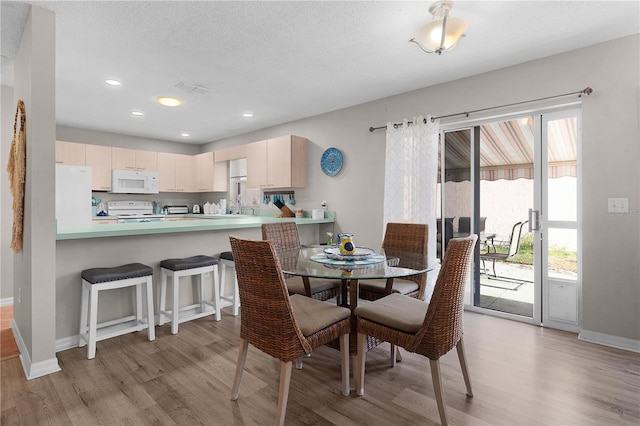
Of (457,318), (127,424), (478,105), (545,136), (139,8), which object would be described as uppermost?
(139,8)

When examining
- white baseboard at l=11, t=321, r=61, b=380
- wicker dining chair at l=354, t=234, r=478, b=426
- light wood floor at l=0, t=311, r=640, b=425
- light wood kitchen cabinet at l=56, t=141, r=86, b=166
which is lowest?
light wood floor at l=0, t=311, r=640, b=425

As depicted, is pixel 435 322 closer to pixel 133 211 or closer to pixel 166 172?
pixel 166 172

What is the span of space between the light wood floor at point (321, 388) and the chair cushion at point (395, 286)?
472 mm

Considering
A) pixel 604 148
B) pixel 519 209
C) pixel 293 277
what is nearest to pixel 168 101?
pixel 293 277

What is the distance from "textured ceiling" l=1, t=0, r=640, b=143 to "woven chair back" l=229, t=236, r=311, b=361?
1.62 meters

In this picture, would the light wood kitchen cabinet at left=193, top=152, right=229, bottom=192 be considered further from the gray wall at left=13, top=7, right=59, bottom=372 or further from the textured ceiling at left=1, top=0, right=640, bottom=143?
the gray wall at left=13, top=7, right=59, bottom=372

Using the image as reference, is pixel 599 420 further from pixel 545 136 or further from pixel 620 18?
pixel 620 18

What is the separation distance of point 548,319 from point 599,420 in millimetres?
1453

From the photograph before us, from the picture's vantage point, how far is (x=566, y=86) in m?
2.74

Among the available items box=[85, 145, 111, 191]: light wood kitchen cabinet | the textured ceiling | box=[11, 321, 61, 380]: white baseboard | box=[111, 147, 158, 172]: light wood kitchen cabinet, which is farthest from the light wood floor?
box=[111, 147, 158, 172]: light wood kitchen cabinet

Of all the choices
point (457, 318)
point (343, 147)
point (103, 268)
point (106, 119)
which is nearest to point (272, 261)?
point (457, 318)

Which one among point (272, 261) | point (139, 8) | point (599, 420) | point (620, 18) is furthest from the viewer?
point (620, 18)

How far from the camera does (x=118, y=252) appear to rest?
2730mm

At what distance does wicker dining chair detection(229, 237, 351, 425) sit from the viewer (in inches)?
61.4
